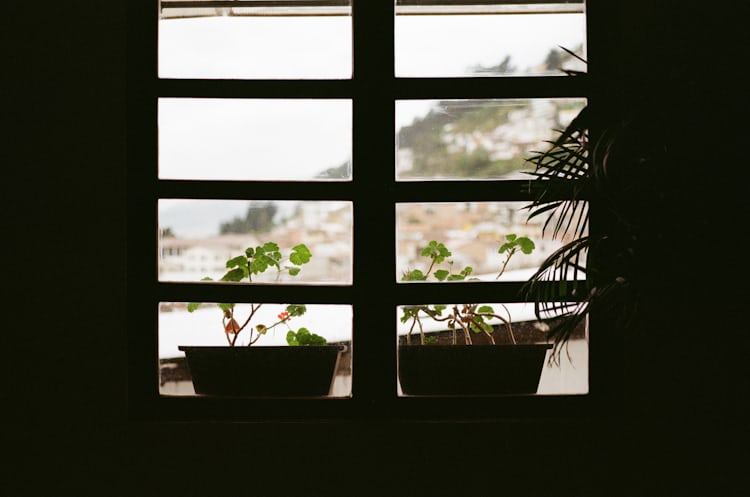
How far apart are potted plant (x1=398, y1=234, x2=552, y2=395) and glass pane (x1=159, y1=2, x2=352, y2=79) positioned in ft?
2.70

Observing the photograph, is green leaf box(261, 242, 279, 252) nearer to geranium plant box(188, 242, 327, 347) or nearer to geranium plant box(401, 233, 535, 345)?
geranium plant box(188, 242, 327, 347)

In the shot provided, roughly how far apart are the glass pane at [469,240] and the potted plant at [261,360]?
40cm

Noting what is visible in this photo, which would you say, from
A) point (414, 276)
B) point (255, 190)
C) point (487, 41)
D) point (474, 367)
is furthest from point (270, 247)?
point (487, 41)

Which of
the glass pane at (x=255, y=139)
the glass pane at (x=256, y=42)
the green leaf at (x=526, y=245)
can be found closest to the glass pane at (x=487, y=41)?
the glass pane at (x=256, y=42)

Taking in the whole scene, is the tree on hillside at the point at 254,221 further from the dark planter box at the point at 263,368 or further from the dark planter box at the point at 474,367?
the dark planter box at the point at 474,367

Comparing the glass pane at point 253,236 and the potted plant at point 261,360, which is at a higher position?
the glass pane at point 253,236

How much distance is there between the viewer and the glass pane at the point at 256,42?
246 cm

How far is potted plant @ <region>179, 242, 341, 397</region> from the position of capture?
7.72 ft
